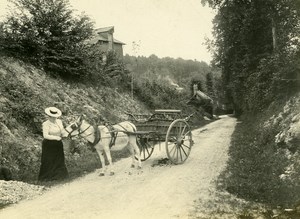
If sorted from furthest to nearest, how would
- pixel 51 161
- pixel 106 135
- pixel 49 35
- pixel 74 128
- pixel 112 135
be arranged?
pixel 49 35 → pixel 112 135 → pixel 106 135 → pixel 74 128 → pixel 51 161

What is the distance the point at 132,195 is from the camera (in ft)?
25.3

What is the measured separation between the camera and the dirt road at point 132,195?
21.7 ft

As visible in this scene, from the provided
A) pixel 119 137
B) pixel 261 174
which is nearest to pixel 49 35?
pixel 119 137

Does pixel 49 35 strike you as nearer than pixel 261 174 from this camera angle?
No

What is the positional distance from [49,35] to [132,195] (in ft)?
38.5

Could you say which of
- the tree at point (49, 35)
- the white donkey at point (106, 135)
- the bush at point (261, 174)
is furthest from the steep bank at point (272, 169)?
the tree at point (49, 35)

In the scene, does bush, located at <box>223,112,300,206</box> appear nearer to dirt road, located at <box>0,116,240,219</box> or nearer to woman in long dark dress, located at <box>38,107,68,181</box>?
dirt road, located at <box>0,116,240,219</box>

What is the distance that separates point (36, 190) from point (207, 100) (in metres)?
36.2

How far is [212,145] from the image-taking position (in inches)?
620

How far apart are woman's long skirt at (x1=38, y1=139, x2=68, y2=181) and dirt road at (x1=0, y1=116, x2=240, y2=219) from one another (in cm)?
62

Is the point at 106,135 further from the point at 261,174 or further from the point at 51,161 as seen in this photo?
the point at 261,174

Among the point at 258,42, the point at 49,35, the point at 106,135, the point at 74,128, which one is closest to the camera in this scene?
the point at 74,128

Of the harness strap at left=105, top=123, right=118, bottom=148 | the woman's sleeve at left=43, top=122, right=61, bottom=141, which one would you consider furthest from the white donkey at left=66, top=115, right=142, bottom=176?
the woman's sleeve at left=43, top=122, right=61, bottom=141

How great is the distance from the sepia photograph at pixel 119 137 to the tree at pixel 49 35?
0.05 m
